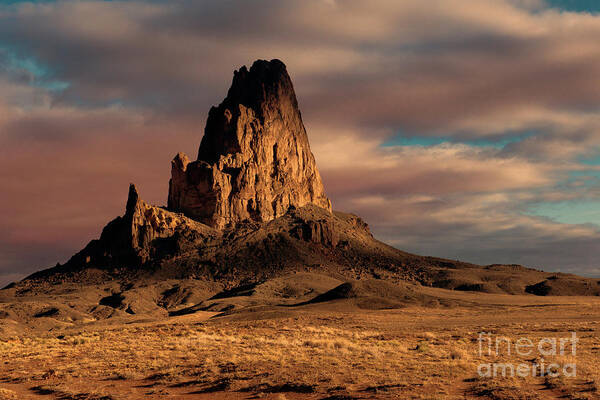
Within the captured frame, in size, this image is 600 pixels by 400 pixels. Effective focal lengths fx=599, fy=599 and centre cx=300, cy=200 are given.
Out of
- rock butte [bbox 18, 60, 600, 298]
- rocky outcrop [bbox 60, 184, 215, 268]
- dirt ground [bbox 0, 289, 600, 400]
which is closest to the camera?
dirt ground [bbox 0, 289, 600, 400]

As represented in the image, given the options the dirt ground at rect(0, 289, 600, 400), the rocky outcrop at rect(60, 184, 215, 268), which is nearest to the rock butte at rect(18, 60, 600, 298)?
the rocky outcrop at rect(60, 184, 215, 268)

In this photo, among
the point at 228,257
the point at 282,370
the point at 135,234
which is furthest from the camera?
the point at 135,234

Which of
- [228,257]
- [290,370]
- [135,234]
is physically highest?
[135,234]

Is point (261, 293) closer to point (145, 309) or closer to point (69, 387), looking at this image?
point (145, 309)

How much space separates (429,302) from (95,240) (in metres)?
123

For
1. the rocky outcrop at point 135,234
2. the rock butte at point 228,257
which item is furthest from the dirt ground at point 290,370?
the rocky outcrop at point 135,234

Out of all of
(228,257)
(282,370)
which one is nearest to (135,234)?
(228,257)

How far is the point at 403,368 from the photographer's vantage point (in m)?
28.9

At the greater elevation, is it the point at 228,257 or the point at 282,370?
the point at 228,257

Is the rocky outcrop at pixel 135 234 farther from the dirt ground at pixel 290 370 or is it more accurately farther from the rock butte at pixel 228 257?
the dirt ground at pixel 290 370

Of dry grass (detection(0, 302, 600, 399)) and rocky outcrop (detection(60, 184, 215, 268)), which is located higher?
rocky outcrop (detection(60, 184, 215, 268))

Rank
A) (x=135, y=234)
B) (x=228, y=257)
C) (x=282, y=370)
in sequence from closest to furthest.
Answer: (x=282, y=370)
(x=228, y=257)
(x=135, y=234)

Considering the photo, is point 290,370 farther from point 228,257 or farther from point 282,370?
point 228,257

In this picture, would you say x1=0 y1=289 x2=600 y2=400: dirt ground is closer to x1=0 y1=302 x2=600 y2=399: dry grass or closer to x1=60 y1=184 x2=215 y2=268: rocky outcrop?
x1=0 y1=302 x2=600 y2=399: dry grass
